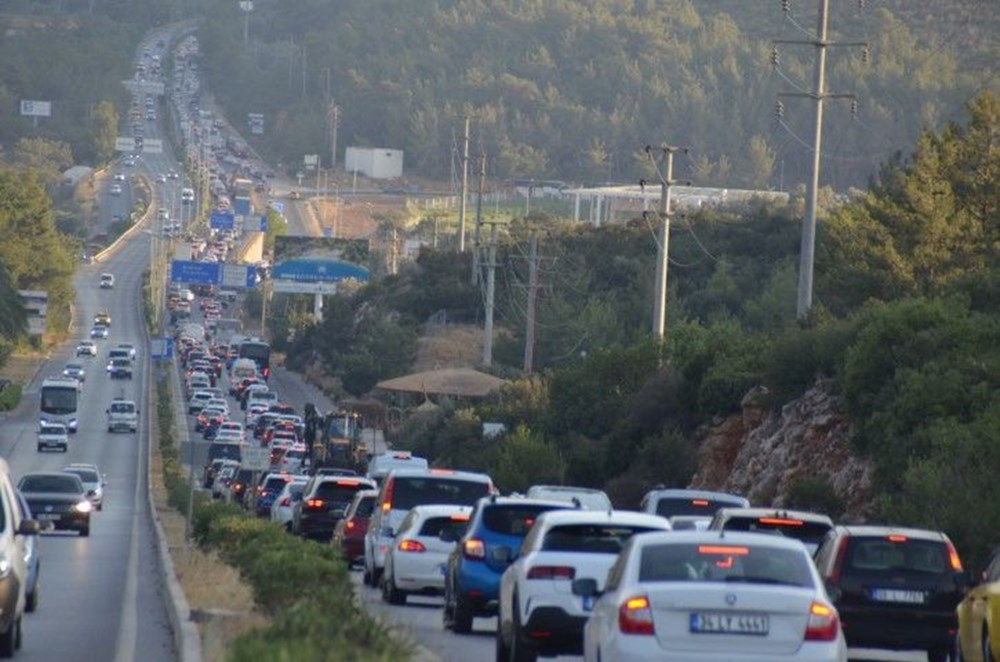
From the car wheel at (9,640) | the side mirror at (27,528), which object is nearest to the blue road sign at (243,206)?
the side mirror at (27,528)

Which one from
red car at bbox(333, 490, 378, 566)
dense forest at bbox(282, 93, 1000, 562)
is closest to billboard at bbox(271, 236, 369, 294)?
dense forest at bbox(282, 93, 1000, 562)

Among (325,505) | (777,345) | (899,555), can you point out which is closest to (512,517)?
(899,555)

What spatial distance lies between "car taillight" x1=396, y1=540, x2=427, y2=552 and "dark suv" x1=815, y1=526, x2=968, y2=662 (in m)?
6.60

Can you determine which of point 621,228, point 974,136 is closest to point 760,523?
point 974,136

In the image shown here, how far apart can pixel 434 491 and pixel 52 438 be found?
52.0 meters

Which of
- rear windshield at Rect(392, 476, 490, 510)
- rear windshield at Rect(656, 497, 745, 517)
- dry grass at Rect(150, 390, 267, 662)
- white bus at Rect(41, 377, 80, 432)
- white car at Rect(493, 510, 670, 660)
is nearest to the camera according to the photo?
dry grass at Rect(150, 390, 267, 662)

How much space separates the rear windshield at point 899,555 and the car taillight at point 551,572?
143 inches

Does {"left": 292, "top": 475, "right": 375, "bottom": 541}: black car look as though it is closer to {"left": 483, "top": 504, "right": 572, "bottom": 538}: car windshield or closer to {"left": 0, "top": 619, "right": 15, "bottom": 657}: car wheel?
{"left": 483, "top": 504, "right": 572, "bottom": 538}: car windshield

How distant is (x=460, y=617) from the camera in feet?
75.5

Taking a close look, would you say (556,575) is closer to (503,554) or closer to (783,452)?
(503,554)

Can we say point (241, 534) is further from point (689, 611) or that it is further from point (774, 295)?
point (774, 295)

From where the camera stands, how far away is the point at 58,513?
43406 millimetres

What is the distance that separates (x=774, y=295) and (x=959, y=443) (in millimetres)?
48694

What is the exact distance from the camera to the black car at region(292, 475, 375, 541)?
1528 inches
